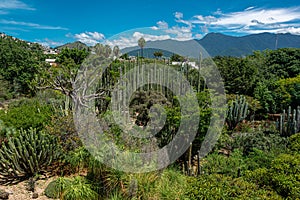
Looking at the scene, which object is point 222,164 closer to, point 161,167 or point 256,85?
point 161,167

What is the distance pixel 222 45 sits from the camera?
27.8 m

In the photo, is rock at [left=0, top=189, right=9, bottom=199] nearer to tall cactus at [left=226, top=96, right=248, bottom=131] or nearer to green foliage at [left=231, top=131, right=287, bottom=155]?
green foliage at [left=231, top=131, right=287, bottom=155]

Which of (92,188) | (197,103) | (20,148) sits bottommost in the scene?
(92,188)

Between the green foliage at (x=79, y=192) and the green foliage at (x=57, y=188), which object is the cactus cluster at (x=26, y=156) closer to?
the green foliage at (x=57, y=188)

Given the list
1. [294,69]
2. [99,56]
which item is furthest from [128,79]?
[294,69]

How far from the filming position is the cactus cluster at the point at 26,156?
4.52m

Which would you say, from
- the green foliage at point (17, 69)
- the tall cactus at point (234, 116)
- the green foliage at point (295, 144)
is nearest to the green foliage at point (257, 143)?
the green foliage at point (295, 144)

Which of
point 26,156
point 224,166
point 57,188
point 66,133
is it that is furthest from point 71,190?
point 224,166

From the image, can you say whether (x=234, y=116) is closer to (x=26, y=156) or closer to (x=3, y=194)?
(x=26, y=156)

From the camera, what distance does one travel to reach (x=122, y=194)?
149 inches

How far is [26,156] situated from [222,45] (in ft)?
87.3

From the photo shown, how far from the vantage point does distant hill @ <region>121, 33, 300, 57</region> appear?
7.58 metres

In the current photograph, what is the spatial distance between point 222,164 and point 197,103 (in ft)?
4.95

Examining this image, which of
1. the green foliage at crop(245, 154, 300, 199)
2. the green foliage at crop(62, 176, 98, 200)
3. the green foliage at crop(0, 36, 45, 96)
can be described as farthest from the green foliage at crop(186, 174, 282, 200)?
the green foliage at crop(0, 36, 45, 96)
